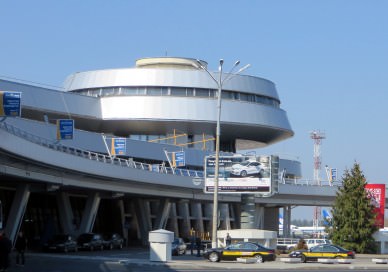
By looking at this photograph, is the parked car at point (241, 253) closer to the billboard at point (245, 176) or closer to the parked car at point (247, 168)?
the billboard at point (245, 176)

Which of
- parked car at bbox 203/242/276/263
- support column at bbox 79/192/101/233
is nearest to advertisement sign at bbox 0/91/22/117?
parked car at bbox 203/242/276/263

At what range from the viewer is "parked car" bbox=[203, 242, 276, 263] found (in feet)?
153

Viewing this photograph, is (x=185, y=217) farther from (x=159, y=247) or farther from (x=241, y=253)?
(x=159, y=247)

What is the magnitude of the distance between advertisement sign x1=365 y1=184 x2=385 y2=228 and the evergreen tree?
1.64m

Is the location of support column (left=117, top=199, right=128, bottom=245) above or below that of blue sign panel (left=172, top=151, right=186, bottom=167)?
below

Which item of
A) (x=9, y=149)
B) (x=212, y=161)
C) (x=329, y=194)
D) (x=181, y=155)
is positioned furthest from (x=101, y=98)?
(x=9, y=149)

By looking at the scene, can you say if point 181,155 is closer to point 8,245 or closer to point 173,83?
point 173,83

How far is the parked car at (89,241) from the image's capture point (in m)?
64.0

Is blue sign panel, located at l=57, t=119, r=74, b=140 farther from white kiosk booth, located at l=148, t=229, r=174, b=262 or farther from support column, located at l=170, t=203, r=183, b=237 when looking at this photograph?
support column, located at l=170, t=203, r=183, b=237

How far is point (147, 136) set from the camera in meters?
98.8

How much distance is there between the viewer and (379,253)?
70312mm

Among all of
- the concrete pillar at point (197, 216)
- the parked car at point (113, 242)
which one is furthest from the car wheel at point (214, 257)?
the concrete pillar at point (197, 216)

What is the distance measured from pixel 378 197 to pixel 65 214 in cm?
2634

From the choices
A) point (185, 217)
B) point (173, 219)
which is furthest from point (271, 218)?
point (173, 219)
